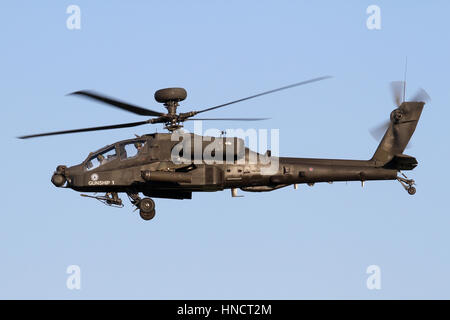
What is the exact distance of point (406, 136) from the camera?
1341 inches

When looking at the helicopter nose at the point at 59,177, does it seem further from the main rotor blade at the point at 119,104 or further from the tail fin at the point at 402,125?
the tail fin at the point at 402,125

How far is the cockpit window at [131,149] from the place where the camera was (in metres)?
31.7

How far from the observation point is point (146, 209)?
31.3 metres

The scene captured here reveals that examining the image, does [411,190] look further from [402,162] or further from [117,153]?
[117,153]

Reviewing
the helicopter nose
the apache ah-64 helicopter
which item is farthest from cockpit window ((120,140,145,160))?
the helicopter nose

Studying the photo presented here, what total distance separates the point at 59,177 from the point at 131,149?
288cm

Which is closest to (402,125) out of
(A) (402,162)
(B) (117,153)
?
(A) (402,162)

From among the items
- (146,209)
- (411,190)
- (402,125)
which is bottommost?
(146,209)

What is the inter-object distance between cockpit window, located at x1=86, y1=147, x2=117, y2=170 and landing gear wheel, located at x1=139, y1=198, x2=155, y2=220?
204 cm

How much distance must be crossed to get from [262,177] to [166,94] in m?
5.02

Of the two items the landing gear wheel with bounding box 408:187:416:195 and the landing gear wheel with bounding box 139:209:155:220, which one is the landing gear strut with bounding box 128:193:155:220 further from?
the landing gear wheel with bounding box 408:187:416:195

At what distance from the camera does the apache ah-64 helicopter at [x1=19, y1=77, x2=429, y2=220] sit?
102ft
